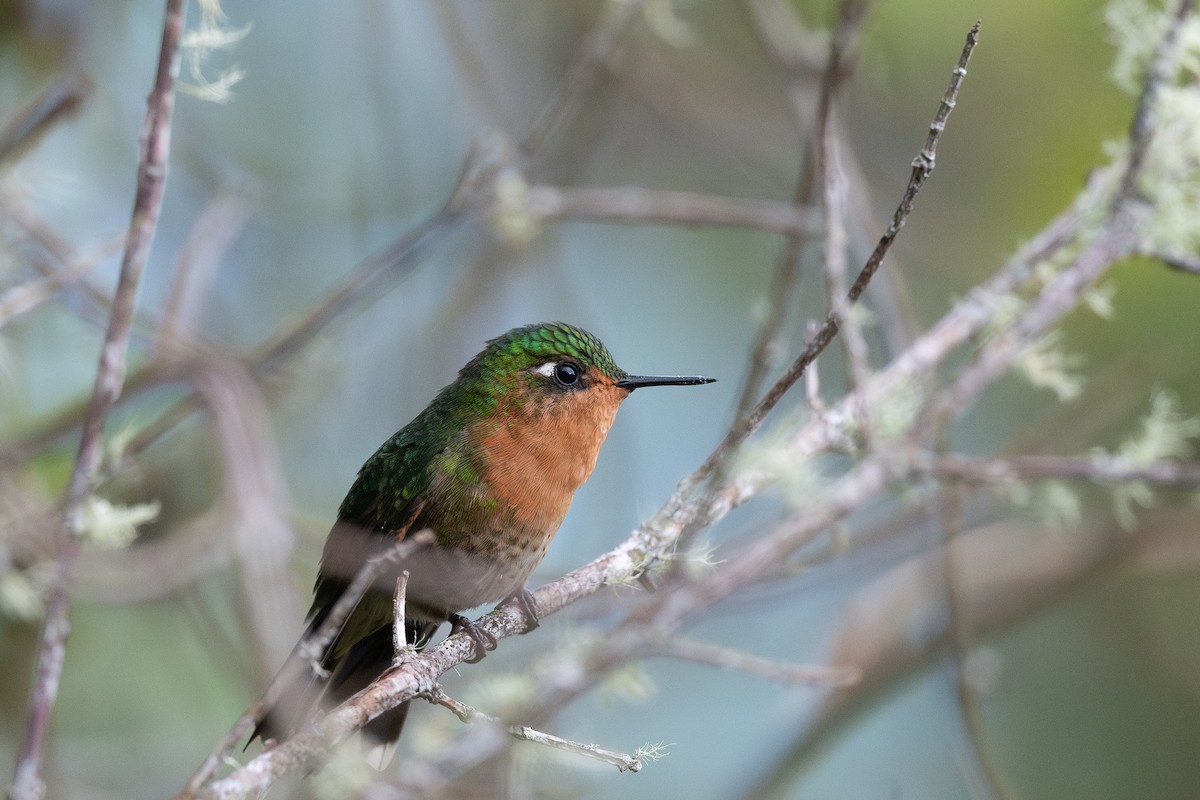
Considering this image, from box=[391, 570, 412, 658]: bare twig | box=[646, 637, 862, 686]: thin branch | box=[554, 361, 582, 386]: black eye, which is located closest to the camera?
box=[391, 570, 412, 658]: bare twig

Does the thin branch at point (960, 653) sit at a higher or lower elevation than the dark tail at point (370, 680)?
higher

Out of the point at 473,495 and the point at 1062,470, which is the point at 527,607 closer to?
the point at 473,495

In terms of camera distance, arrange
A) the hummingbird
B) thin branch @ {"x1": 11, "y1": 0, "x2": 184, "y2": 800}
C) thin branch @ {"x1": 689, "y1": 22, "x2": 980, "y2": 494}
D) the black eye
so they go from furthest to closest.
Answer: the black eye < the hummingbird < thin branch @ {"x1": 689, "y1": 22, "x2": 980, "y2": 494} < thin branch @ {"x1": 11, "y1": 0, "x2": 184, "y2": 800}

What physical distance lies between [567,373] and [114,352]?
4.70 feet

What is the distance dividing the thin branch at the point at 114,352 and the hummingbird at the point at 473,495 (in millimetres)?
921

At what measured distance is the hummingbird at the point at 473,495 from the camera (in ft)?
8.28

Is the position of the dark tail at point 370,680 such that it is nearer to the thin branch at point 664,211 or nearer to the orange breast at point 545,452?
the orange breast at point 545,452

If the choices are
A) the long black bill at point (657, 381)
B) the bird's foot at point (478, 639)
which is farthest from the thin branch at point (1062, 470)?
the bird's foot at point (478, 639)

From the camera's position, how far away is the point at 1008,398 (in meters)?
5.36

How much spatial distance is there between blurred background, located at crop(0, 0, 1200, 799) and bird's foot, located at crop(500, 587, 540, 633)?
1.06 feet

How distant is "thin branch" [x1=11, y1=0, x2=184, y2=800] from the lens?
4.67 ft

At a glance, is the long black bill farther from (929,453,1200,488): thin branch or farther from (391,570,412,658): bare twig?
(391,570,412,658): bare twig

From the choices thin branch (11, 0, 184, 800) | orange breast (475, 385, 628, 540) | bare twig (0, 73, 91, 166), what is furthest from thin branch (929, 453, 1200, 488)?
bare twig (0, 73, 91, 166)

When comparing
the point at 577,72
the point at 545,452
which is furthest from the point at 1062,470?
the point at 577,72
